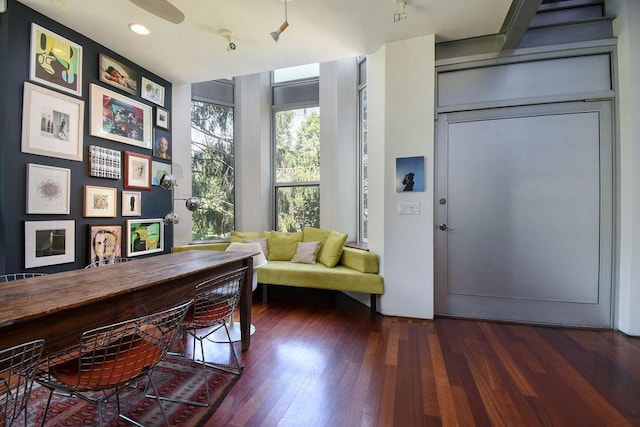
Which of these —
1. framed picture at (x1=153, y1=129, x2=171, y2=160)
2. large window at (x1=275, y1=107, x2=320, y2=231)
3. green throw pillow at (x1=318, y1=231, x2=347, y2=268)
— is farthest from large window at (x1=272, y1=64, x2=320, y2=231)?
framed picture at (x1=153, y1=129, x2=171, y2=160)

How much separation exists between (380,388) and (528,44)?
3530mm

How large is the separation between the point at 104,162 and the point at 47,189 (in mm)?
625

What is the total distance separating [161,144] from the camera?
3.88 m

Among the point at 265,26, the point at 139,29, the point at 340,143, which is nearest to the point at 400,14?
the point at 265,26

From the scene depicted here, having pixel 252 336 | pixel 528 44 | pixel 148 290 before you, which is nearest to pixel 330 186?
pixel 252 336

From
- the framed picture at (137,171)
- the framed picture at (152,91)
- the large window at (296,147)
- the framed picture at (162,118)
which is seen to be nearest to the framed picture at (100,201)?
the framed picture at (137,171)

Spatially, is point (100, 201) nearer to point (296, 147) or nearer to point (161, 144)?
point (161, 144)

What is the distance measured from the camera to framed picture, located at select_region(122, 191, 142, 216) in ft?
11.1

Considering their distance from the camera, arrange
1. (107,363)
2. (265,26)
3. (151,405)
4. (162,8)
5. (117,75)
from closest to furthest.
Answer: (107,363)
(151,405)
(162,8)
(265,26)
(117,75)

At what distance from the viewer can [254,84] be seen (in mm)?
4801

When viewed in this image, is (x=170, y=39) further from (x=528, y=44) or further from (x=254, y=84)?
(x=528, y=44)

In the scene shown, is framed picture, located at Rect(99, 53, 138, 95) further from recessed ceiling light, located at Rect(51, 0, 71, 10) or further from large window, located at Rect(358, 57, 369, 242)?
large window, located at Rect(358, 57, 369, 242)

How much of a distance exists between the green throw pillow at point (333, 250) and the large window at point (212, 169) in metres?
1.91

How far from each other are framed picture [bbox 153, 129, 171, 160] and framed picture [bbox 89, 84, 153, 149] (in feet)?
0.34
